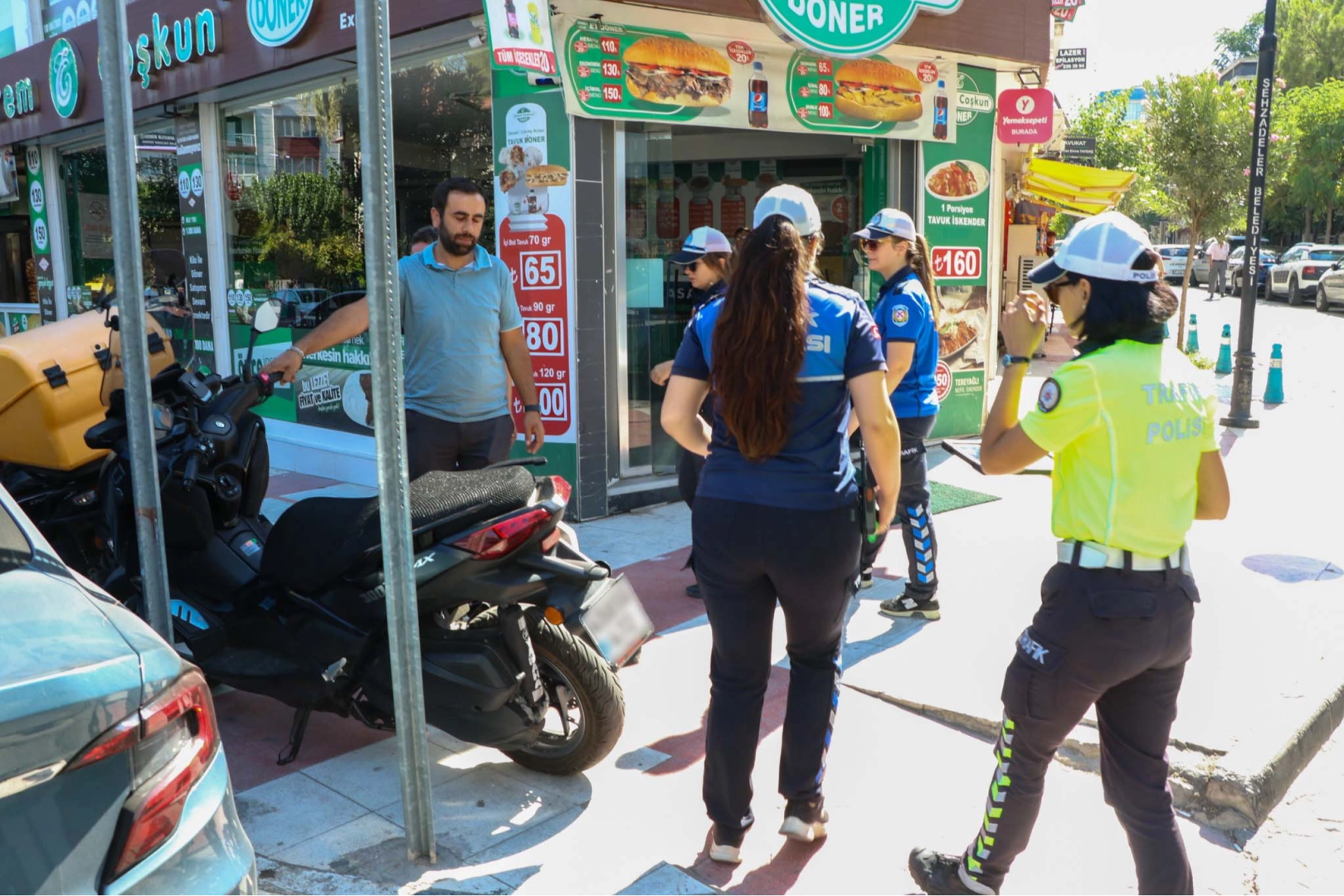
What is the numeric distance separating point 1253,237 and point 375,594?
994 cm

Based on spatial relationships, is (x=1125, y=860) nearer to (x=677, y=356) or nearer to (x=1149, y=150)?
(x=677, y=356)

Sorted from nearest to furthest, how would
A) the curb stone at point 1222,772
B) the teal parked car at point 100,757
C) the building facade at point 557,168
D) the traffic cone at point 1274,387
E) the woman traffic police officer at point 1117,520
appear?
the teal parked car at point 100,757 → the woman traffic police officer at point 1117,520 → the curb stone at point 1222,772 → the building facade at point 557,168 → the traffic cone at point 1274,387

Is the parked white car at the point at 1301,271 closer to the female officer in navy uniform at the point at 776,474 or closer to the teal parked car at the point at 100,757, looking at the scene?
the female officer in navy uniform at the point at 776,474

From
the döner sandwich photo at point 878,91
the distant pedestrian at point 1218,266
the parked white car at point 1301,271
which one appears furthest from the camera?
the distant pedestrian at point 1218,266

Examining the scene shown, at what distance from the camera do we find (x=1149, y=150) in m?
18.8

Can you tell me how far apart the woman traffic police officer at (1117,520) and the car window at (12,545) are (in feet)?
7.04

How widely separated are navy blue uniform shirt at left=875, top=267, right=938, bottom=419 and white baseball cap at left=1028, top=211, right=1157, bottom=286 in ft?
6.78

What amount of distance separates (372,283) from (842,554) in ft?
4.78

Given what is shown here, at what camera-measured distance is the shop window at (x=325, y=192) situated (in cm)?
803

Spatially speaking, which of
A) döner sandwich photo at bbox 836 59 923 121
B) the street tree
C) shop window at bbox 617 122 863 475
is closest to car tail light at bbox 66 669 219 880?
shop window at bbox 617 122 863 475

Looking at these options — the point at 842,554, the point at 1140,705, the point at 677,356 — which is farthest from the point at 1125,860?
the point at 677,356

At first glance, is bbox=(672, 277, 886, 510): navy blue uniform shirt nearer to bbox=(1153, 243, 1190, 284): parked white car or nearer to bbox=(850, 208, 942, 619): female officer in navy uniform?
bbox=(850, 208, 942, 619): female officer in navy uniform

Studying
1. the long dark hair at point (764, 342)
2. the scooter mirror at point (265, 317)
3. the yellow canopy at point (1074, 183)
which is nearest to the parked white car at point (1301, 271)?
the yellow canopy at point (1074, 183)

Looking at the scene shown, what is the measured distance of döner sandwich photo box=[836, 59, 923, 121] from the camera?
8555 mm
